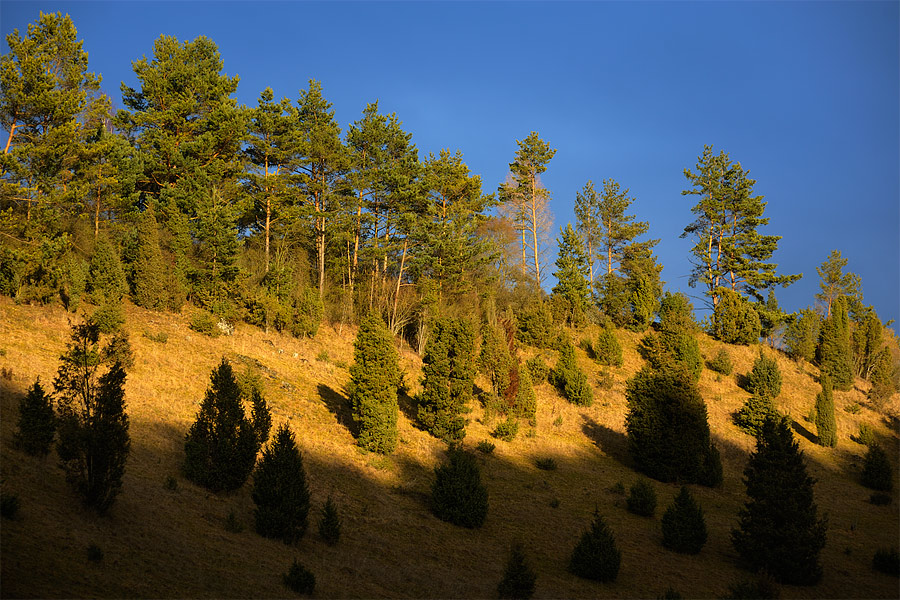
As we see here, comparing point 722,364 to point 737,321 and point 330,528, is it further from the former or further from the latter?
point 330,528

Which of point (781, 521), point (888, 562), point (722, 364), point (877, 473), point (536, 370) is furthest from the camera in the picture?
point (722, 364)

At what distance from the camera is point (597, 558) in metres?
15.2

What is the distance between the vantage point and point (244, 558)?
486 inches

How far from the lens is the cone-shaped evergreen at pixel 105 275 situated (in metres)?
28.6

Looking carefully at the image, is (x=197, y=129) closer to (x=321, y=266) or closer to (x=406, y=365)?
(x=321, y=266)

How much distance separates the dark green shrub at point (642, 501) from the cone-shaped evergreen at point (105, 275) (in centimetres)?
2567

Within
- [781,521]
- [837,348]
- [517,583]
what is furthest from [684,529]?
[837,348]

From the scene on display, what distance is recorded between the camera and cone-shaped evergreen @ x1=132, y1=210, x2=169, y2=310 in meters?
31.1

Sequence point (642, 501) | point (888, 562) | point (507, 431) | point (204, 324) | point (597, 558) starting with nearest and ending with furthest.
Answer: point (597, 558), point (888, 562), point (642, 501), point (507, 431), point (204, 324)

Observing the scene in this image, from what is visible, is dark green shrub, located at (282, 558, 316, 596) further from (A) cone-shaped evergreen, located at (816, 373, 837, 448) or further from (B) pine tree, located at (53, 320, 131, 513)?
(A) cone-shaped evergreen, located at (816, 373, 837, 448)

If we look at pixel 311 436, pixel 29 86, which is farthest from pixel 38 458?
pixel 29 86

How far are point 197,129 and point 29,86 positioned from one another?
1154 cm

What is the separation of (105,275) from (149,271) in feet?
7.83

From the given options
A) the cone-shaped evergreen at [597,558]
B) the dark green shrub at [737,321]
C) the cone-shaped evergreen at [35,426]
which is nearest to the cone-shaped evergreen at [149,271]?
the cone-shaped evergreen at [35,426]
